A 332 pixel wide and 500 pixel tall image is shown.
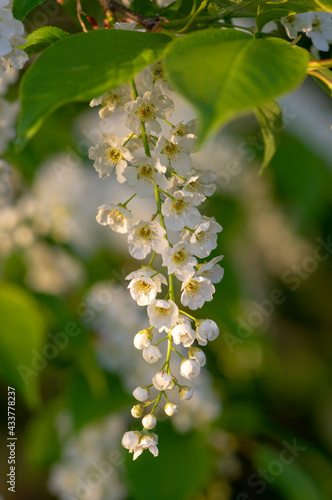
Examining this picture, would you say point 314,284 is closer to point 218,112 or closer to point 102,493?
point 102,493

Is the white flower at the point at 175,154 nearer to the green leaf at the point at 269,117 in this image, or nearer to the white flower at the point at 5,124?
the green leaf at the point at 269,117

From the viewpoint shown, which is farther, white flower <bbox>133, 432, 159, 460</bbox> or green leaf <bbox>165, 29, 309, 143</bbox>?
white flower <bbox>133, 432, 159, 460</bbox>

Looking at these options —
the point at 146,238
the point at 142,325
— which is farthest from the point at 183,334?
the point at 142,325

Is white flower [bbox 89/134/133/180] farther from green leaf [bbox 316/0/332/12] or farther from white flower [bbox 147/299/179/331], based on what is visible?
green leaf [bbox 316/0/332/12]

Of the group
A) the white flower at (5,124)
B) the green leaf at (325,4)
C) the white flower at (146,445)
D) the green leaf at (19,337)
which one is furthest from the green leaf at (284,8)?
the green leaf at (19,337)

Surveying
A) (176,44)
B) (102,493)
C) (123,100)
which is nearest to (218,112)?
(176,44)

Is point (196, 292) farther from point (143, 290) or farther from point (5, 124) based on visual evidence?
point (5, 124)

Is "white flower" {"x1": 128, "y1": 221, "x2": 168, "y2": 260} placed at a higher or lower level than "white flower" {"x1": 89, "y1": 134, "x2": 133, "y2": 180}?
lower

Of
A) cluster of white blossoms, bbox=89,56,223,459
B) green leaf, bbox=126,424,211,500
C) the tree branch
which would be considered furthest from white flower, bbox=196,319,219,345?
green leaf, bbox=126,424,211,500
